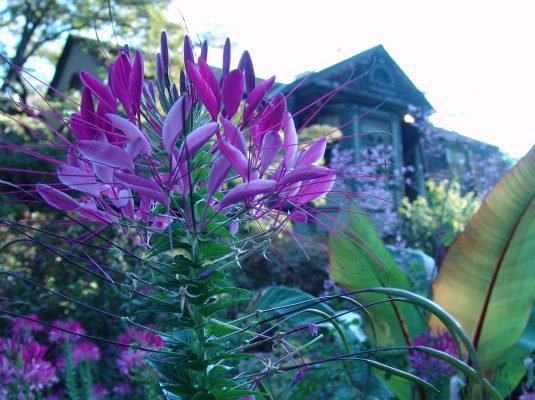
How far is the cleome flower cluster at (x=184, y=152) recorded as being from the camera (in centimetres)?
77

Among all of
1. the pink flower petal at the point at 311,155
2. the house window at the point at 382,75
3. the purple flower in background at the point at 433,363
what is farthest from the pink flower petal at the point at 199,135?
the house window at the point at 382,75

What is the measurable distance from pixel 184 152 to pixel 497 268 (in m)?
1.96

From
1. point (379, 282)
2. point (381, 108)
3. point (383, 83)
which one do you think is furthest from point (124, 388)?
point (383, 83)

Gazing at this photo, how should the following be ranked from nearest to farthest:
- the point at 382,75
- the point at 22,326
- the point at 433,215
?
the point at 22,326, the point at 433,215, the point at 382,75

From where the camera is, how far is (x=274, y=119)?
896 millimetres

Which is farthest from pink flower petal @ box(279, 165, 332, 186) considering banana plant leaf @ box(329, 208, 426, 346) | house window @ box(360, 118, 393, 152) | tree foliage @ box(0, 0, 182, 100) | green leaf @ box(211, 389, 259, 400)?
house window @ box(360, 118, 393, 152)

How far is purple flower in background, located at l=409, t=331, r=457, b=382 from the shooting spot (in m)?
2.12

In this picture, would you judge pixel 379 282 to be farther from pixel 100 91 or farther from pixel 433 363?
pixel 100 91

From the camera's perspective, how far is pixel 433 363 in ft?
7.09

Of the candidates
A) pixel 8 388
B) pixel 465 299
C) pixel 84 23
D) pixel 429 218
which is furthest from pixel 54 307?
pixel 84 23

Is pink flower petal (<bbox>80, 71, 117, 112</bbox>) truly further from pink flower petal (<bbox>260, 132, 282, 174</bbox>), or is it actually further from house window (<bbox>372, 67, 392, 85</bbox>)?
house window (<bbox>372, 67, 392, 85</bbox>)

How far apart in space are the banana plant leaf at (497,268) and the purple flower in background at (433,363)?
0.67 ft

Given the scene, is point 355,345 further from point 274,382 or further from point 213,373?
point 213,373

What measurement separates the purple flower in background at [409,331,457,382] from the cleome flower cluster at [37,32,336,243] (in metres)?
1.42
